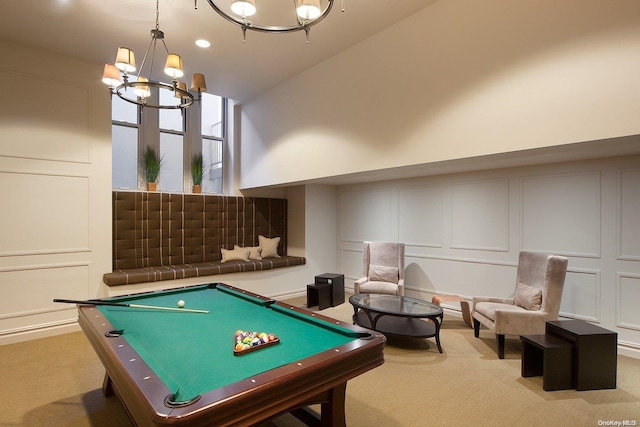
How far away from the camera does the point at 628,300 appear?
3.25 m

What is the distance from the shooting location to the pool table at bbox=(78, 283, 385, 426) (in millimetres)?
1129

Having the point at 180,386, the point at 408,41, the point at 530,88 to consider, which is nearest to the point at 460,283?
the point at 530,88

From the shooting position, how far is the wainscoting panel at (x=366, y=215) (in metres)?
5.48

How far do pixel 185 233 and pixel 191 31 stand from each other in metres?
2.90

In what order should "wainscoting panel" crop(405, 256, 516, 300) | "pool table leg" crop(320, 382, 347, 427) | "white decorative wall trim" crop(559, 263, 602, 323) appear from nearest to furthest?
"pool table leg" crop(320, 382, 347, 427) < "white decorative wall trim" crop(559, 263, 602, 323) < "wainscoting panel" crop(405, 256, 516, 300)

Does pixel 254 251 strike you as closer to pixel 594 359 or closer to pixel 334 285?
pixel 334 285

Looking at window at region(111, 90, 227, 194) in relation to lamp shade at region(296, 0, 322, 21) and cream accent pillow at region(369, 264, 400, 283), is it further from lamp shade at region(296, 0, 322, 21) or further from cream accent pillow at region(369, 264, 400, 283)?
lamp shade at region(296, 0, 322, 21)

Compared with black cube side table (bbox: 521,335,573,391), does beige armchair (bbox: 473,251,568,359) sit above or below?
above

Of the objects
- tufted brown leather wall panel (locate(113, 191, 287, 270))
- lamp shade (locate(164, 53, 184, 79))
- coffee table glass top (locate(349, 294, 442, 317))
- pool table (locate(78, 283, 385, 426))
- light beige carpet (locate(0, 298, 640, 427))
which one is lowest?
light beige carpet (locate(0, 298, 640, 427))

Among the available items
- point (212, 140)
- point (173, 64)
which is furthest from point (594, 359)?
point (212, 140)

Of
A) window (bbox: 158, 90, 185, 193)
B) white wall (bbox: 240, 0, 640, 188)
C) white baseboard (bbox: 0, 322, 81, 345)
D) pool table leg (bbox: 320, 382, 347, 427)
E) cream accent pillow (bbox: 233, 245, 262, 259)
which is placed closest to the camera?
pool table leg (bbox: 320, 382, 347, 427)

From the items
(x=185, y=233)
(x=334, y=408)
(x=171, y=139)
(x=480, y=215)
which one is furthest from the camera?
(x=171, y=139)

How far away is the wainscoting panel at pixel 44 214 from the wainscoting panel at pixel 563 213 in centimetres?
550

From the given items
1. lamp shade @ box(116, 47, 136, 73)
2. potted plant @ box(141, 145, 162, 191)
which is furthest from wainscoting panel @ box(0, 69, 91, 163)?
lamp shade @ box(116, 47, 136, 73)
